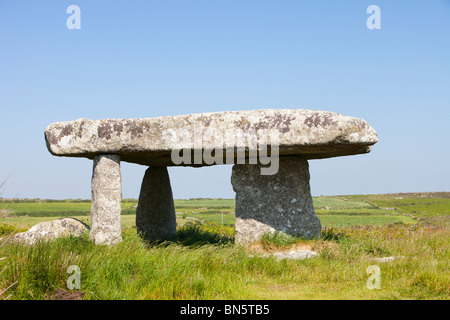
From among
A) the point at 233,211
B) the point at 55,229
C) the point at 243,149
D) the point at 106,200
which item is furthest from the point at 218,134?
the point at 233,211

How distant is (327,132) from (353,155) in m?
2.05

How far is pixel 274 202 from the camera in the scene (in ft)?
29.9

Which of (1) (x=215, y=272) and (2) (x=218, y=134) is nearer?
(1) (x=215, y=272)

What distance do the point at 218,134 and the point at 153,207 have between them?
4503 millimetres

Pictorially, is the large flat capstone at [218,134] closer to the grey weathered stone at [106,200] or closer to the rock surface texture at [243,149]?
the rock surface texture at [243,149]

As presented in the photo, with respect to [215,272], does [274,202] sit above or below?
→ above

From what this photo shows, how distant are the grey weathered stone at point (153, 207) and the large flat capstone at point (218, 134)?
2.93 metres

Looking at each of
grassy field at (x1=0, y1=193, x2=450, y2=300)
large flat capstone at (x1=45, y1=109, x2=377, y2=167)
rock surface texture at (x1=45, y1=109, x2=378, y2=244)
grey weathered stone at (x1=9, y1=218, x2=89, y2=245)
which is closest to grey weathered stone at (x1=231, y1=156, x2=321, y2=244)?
rock surface texture at (x1=45, y1=109, x2=378, y2=244)

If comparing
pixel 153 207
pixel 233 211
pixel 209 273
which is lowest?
pixel 233 211

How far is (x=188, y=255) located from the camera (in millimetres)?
6871

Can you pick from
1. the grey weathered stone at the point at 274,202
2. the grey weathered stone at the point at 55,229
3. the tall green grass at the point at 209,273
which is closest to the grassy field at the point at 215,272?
the tall green grass at the point at 209,273

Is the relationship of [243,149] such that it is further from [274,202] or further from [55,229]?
[55,229]
